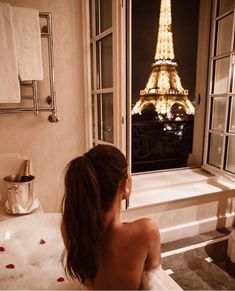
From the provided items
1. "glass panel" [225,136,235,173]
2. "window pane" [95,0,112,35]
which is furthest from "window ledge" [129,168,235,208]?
"window pane" [95,0,112,35]

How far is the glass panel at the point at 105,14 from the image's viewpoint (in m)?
1.77

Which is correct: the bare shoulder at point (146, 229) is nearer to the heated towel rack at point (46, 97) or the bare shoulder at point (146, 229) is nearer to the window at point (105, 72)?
the window at point (105, 72)

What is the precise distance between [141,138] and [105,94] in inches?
51.8

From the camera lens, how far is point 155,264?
991mm

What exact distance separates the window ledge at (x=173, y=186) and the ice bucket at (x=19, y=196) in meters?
0.81

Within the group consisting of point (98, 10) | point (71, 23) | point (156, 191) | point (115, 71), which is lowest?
point (156, 191)

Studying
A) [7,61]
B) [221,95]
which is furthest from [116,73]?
[221,95]

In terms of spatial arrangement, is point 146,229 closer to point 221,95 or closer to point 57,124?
point 57,124


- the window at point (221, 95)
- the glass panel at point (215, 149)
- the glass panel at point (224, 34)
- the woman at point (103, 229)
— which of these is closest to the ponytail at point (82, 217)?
the woman at point (103, 229)

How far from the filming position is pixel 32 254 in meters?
1.50

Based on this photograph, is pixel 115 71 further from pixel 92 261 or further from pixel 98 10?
pixel 92 261

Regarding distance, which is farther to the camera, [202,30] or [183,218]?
[202,30]

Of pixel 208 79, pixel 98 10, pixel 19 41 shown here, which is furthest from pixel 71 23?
pixel 208 79

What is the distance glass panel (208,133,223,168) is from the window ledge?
16 centimetres
